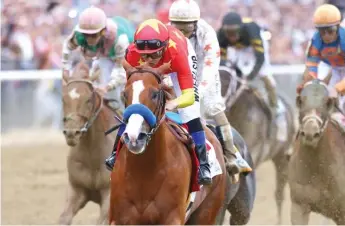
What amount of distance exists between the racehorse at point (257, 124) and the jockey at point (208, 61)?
2.89 meters

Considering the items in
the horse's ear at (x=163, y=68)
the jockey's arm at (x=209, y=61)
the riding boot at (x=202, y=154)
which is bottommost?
the riding boot at (x=202, y=154)

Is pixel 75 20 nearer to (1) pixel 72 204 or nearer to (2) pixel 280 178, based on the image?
(2) pixel 280 178

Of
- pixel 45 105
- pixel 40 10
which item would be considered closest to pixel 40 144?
pixel 45 105

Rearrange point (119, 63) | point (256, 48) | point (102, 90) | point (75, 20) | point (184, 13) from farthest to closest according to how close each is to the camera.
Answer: point (75, 20), point (256, 48), point (119, 63), point (102, 90), point (184, 13)

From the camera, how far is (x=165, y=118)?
19.1ft

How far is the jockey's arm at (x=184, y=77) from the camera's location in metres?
5.70

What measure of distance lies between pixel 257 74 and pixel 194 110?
4.90 m

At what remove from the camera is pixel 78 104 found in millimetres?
7934

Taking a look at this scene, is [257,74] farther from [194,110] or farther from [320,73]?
[194,110]

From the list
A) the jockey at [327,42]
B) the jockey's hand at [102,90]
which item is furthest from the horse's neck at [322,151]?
the jockey's hand at [102,90]

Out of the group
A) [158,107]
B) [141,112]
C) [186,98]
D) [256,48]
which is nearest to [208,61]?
[186,98]

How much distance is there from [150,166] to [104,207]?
7.69 feet

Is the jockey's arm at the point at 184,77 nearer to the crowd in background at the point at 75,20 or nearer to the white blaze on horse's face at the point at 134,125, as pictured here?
the white blaze on horse's face at the point at 134,125

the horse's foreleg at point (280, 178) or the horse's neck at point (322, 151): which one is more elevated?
the horse's neck at point (322, 151)
